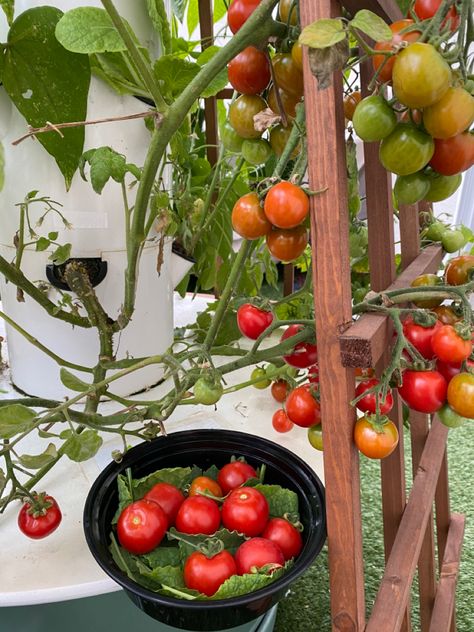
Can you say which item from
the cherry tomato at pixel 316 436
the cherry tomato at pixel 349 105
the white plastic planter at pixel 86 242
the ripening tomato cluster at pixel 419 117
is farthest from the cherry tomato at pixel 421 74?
the white plastic planter at pixel 86 242

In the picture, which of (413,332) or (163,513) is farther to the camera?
(163,513)

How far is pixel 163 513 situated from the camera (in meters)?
0.64

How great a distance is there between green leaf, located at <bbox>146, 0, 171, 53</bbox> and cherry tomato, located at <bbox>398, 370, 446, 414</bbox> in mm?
548

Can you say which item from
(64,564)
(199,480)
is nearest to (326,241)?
(199,480)

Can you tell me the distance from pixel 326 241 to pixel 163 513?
0.37m

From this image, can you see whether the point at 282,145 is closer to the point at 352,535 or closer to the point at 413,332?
the point at 413,332

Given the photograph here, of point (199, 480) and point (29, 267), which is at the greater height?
point (29, 267)

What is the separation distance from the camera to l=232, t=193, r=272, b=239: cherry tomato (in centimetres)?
46

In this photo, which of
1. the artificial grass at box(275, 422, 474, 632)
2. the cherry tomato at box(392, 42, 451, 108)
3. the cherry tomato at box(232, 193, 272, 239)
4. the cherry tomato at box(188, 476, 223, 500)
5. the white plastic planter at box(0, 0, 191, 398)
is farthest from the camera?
the artificial grass at box(275, 422, 474, 632)

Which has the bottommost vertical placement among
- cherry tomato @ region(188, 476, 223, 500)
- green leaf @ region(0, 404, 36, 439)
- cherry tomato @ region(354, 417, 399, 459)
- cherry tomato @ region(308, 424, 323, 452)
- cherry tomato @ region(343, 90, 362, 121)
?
cherry tomato @ region(188, 476, 223, 500)

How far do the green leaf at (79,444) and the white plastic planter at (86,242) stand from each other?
27 centimetres

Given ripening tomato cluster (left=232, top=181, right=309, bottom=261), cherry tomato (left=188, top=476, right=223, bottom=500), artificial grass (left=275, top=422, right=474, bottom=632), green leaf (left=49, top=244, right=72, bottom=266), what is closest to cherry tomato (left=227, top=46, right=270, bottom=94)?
ripening tomato cluster (left=232, top=181, right=309, bottom=261)

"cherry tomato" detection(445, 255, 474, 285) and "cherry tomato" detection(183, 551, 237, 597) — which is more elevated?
"cherry tomato" detection(445, 255, 474, 285)

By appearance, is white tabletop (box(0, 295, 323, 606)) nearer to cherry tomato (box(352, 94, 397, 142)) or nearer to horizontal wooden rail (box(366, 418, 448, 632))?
horizontal wooden rail (box(366, 418, 448, 632))
